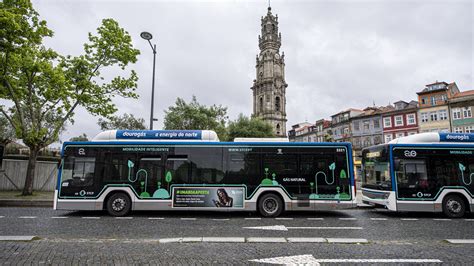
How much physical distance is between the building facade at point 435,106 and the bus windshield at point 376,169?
Result: 116 ft

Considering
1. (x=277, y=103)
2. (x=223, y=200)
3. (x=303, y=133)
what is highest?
(x=277, y=103)

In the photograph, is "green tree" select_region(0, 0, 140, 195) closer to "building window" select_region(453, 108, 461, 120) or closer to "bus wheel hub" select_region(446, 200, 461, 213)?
"bus wheel hub" select_region(446, 200, 461, 213)

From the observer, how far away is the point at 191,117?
34625 millimetres

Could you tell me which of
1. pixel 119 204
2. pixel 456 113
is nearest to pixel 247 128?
pixel 456 113

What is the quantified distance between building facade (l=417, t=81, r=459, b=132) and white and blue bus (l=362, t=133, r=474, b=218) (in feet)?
114

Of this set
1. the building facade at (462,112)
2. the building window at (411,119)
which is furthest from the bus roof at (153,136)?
the building window at (411,119)

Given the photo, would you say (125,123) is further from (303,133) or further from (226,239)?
(303,133)

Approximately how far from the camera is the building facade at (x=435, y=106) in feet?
129

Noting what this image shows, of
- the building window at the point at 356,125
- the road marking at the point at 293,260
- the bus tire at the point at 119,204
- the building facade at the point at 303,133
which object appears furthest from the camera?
the building facade at the point at 303,133

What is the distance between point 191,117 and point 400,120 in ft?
117

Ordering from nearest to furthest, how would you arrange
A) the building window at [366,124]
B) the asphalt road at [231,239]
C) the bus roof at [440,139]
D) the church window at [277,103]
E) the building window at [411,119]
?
the asphalt road at [231,239]
the bus roof at [440,139]
the building window at [411,119]
the building window at [366,124]
the church window at [277,103]

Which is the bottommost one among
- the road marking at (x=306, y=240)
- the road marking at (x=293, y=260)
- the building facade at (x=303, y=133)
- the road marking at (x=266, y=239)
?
the road marking at (x=293, y=260)

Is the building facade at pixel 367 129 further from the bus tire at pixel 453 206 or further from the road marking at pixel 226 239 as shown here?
the road marking at pixel 226 239

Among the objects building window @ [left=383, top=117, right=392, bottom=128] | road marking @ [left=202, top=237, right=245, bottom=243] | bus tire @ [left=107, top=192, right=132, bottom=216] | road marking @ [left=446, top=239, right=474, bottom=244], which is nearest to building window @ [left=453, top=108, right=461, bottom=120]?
building window @ [left=383, top=117, right=392, bottom=128]
